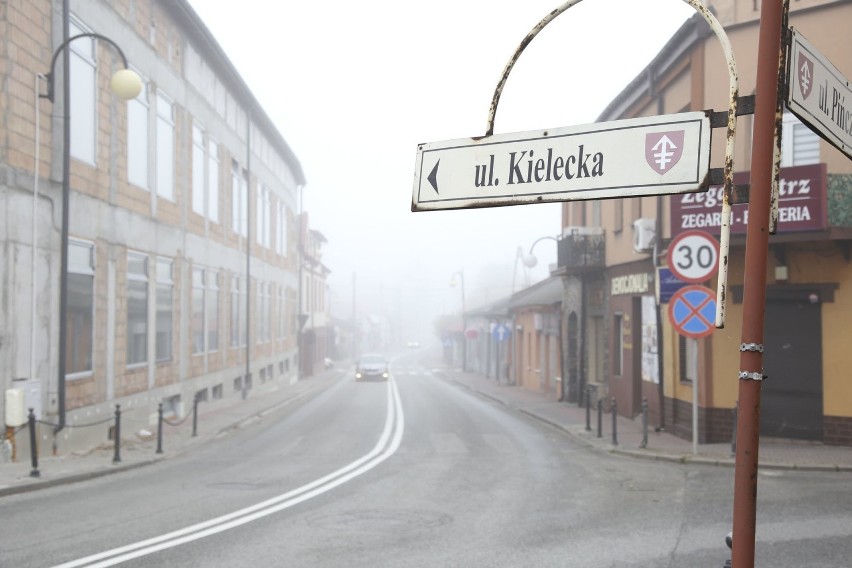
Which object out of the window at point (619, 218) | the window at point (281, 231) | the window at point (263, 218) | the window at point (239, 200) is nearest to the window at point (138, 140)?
the window at point (239, 200)

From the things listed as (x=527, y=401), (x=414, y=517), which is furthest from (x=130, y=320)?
(x=527, y=401)

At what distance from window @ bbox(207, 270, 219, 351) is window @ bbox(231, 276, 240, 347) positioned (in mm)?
2454

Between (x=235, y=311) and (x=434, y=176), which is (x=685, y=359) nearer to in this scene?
(x=434, y=176)

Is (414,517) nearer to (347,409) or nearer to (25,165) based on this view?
(25,165)

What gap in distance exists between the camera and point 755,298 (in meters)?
3.02

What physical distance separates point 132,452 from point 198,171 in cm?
1168

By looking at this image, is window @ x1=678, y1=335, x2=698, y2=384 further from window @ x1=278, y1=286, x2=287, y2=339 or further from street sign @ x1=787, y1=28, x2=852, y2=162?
window @ x1=278, y1=286, x2=287, y2=339

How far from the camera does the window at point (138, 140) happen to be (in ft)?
62.7

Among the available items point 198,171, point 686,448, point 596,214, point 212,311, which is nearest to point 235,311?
point 212,311

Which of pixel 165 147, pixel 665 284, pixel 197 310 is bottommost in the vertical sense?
Result: pixel 197 310

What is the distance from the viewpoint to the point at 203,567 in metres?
7.04

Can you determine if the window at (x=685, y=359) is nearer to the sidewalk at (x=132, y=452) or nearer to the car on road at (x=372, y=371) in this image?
the sidewalk at (x=132, y=452)

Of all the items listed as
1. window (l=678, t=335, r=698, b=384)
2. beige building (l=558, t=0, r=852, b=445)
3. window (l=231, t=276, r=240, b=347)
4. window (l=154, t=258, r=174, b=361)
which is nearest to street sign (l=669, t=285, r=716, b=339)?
beige building (l=558, t=0, r=852, b=445)

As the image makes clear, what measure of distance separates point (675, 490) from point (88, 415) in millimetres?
11288
